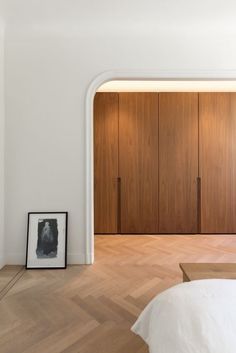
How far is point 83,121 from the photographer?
8.55 ft

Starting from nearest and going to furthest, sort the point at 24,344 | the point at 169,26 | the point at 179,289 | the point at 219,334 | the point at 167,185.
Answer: the point at 219,334, the point at 179,289, the point at 24,344, the point at 169,26, the point at 167,185

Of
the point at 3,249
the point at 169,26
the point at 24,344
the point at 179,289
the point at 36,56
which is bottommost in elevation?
the point at 24,344

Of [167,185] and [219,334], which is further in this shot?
[167,185]

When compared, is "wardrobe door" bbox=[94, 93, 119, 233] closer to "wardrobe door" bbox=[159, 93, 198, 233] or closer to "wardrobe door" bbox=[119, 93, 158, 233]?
"wardrobe door" bbox=[119, 93, 158, 233]

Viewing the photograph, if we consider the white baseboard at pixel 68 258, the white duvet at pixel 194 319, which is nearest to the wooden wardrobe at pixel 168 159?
the white baseboard at pixel 68 258

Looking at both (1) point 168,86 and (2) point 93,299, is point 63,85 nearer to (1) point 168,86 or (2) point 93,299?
(1) point 168,86

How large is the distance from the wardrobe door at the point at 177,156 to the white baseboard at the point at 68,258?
1675 mm

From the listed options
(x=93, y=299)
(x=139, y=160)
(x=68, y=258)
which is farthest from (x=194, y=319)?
(x=139, y=160)

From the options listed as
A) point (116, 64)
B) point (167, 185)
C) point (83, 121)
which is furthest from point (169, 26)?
point (167, 185)

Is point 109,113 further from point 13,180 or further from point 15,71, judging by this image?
point 13,180

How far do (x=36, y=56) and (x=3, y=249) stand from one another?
2195mm

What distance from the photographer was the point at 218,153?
3.83 metres

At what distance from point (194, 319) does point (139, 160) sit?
10.2 ft

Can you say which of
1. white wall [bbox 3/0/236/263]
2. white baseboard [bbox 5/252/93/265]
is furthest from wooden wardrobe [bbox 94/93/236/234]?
white baseboard [bbox 5/252/93/265]
